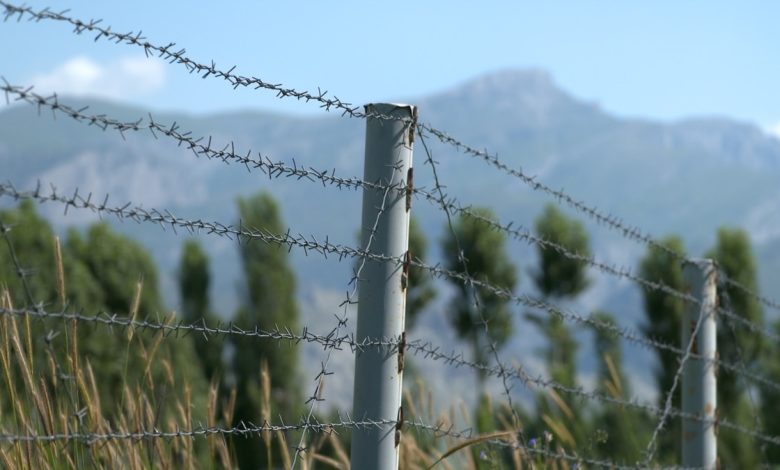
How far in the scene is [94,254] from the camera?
25.6 m

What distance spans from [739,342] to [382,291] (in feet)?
85.5

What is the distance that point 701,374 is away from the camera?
390 cm

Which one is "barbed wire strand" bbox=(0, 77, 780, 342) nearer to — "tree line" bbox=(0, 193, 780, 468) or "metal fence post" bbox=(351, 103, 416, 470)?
"metal fence post" bbox=(351, 103, 416, 470)

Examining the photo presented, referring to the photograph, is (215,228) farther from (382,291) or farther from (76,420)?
(76,420)

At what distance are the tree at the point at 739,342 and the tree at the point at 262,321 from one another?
10611 mm

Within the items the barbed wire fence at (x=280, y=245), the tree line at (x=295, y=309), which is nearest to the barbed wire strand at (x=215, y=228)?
the barbed wire fence at (x=280, y=245)

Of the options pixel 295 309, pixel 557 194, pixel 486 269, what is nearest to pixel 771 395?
pixel 486 269

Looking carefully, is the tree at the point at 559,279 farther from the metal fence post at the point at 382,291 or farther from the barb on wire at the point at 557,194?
the metal fence post at the point at 382,291

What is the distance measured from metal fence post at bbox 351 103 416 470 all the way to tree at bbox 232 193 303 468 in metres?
25.4

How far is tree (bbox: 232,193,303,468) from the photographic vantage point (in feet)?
96.7

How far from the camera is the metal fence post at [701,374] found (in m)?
3.86

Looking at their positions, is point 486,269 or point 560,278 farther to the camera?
point 560,278

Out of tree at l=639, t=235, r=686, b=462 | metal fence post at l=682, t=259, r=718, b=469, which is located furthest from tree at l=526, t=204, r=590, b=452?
metal fence post at l=682, t=259, r=718, b=469

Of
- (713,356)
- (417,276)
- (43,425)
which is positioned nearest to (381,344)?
(43,425)
